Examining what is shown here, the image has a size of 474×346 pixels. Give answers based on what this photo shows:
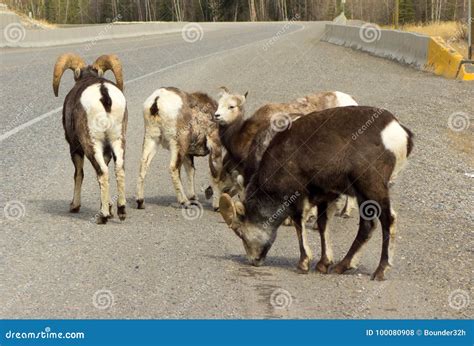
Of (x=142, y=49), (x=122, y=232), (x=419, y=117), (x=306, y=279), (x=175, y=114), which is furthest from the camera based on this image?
(x=142, y=49)

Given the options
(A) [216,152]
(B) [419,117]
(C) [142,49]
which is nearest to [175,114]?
(A) [216,152]

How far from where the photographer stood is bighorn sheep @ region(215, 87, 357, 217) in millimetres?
10266

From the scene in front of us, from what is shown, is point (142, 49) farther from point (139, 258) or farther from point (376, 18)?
point (376, 18)

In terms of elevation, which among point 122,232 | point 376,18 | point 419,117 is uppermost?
point 122,232

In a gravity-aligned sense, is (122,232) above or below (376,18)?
above

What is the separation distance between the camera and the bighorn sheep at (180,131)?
1199 centimetres

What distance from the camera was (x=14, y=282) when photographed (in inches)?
317

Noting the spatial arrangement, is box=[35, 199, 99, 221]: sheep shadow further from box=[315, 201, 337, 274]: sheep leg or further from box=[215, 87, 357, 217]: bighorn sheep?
box=[315, 201, 337, 274]: sheep leg

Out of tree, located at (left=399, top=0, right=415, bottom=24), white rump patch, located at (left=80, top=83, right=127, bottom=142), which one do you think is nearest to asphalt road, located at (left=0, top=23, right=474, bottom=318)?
white rump patch, located at (left=80, top=83, right=127, bottom=142)

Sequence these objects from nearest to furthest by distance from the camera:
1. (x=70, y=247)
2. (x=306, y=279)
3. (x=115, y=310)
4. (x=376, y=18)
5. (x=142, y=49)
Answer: (x=115, y=310), (x=306, y=279), (x=70, y=247), (x=142, y=49), (x=376, y=18)

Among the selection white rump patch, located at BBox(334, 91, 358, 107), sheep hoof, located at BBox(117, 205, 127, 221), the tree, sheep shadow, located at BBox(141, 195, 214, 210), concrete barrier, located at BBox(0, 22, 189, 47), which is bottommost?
the tree

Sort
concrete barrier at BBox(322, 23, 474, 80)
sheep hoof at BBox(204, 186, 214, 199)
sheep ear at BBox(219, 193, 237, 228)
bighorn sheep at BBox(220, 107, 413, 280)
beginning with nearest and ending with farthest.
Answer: bighorn sheep at BBox(220, 107, 413, 280), sheep ear at BBox(219, 193, 237, 228), sheep hoof at BBox(204, 186, 214, 199), concrete barrier at BBox(322, 23, 474, 80)

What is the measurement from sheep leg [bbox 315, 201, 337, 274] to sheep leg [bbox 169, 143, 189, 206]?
325 cm

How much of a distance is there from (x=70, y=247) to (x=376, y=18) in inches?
3846
